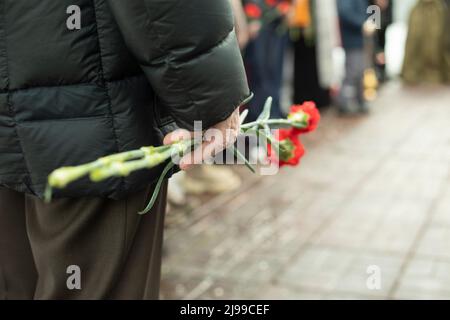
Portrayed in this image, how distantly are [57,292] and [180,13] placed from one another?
88 centimetres

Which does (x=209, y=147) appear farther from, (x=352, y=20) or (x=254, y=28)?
(x=352, y=20)

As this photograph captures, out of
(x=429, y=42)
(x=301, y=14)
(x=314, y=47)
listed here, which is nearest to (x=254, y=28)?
(x=301, y=14)

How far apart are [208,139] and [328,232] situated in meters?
2.59

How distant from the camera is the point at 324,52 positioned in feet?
24.3

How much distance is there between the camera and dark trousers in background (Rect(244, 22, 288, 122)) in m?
6.26

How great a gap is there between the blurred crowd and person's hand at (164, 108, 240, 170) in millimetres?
2677

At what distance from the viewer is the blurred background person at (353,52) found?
302 inches

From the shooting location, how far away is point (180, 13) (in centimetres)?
174

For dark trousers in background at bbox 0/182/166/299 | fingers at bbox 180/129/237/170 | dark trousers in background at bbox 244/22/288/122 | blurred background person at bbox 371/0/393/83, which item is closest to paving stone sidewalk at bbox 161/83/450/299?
dark trousers in background at bbox 244/22/288/122

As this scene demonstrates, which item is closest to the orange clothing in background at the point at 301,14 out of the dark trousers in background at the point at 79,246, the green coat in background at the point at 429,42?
the green coat in background at the point at 429,42

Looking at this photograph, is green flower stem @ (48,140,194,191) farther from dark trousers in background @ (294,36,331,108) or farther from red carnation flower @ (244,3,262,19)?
dark trousers in background @ (294,36,331,108)
